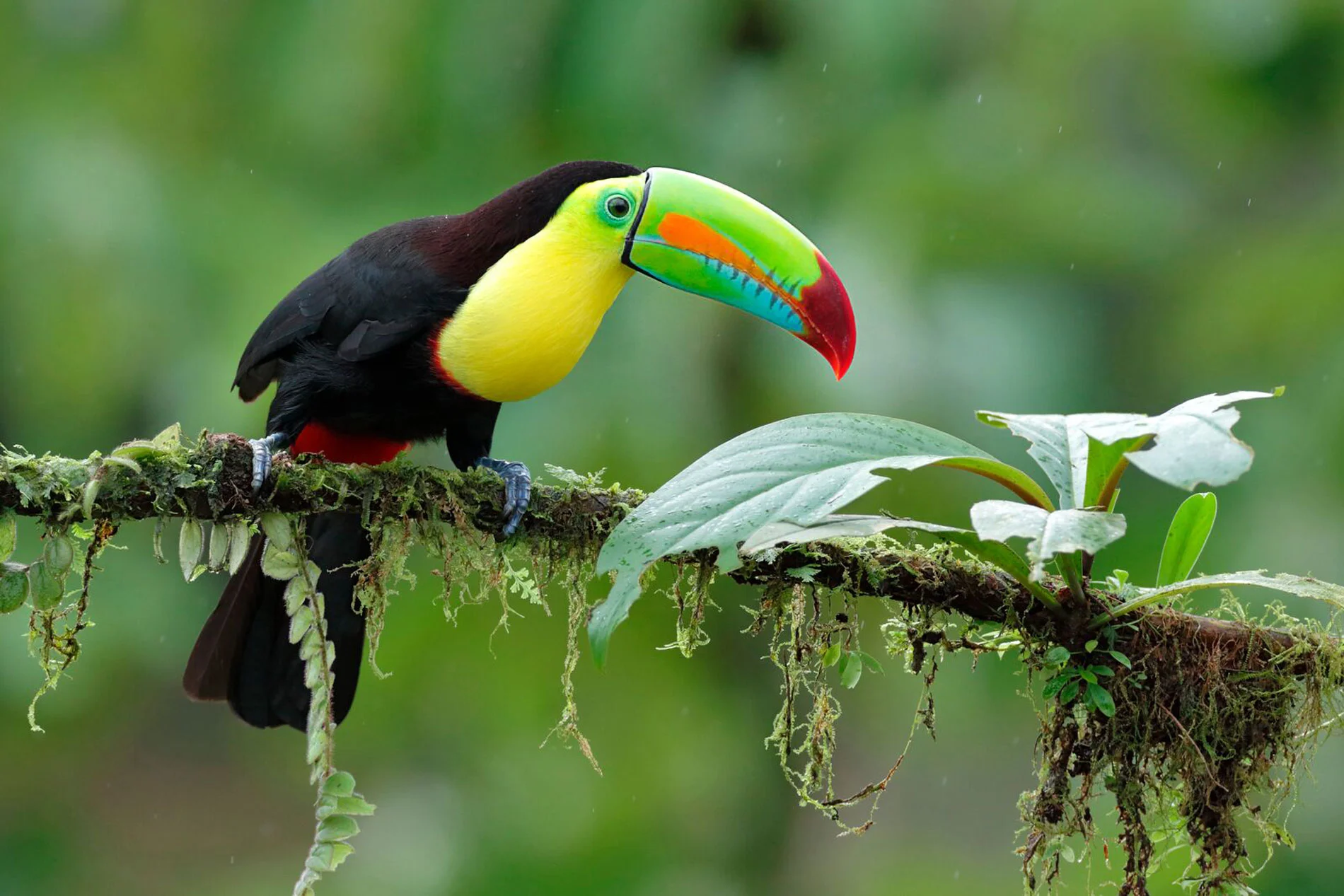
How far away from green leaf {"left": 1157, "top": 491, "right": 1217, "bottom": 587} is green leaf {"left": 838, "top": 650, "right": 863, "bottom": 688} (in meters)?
0.37

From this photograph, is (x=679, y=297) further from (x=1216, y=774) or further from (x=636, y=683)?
(x=1216, y=774)

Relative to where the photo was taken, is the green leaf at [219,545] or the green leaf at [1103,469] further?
the green leaf at [219,545]

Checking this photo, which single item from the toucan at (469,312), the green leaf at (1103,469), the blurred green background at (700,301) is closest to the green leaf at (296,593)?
the toucan at (469,312)

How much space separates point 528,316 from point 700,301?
193 cm

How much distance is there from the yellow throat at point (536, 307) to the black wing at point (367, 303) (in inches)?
2.0

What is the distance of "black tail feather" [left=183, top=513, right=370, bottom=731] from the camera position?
6.98ft

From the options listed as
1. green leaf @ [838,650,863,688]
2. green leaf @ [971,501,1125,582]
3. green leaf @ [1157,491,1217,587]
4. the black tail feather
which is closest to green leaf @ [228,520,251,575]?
the black tail feather

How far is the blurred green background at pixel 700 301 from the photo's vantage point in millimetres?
3859

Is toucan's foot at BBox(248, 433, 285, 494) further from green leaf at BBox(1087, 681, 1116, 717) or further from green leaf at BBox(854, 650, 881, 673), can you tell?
green leaf at BBox(1087, 681, 1116, 717)

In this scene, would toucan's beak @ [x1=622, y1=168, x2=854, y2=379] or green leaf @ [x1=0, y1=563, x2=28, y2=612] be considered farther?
toucan's beak @ [x1=622, y1=168, x2=854, y2=379]

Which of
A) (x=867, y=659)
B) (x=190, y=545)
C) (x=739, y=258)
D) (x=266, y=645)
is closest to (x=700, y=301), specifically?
(x=739, y=258)

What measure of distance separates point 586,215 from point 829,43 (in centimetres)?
245

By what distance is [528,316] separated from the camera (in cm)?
202

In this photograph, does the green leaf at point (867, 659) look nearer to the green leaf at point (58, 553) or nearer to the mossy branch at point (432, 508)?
the mossy branch at point (432, 508)
